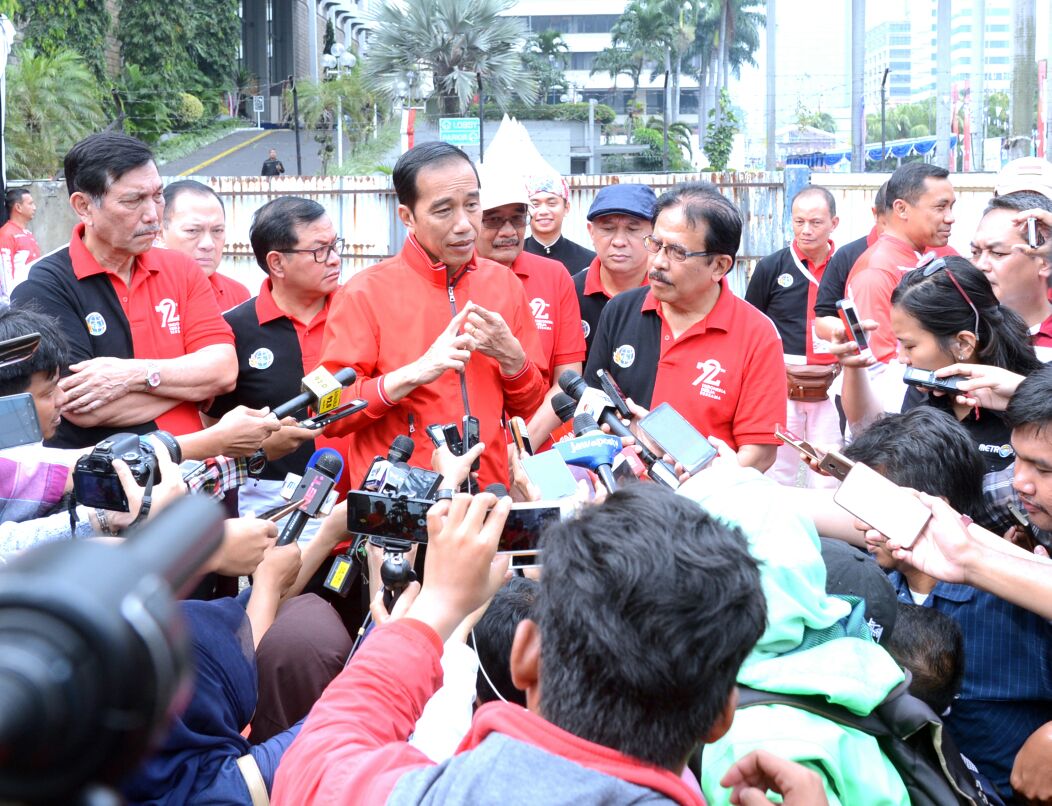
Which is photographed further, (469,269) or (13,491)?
(469,269)

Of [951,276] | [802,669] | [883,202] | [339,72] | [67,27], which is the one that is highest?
[67,27]

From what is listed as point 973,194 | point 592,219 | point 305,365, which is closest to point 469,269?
point 305,365

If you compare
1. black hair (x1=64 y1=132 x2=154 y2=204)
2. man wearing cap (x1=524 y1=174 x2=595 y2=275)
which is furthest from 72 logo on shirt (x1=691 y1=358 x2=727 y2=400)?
man wearing cap (x1=524 y1=174 x2=595 y2=275)

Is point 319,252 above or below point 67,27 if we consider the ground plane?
below

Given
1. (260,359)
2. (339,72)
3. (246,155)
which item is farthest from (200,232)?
(246,155)

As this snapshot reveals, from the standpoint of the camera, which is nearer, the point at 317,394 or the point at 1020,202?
the point at 317,394

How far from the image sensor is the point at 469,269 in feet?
12.7

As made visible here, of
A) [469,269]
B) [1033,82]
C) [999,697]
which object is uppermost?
[1033,82]

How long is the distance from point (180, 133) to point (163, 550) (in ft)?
126

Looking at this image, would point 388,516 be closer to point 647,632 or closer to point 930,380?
point 647,632

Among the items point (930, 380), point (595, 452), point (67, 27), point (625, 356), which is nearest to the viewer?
point (595, 452)

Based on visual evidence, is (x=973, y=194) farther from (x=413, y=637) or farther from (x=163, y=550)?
(x=163, y=550)

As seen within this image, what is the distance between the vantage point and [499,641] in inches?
92.0

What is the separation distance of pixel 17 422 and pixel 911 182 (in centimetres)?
483
